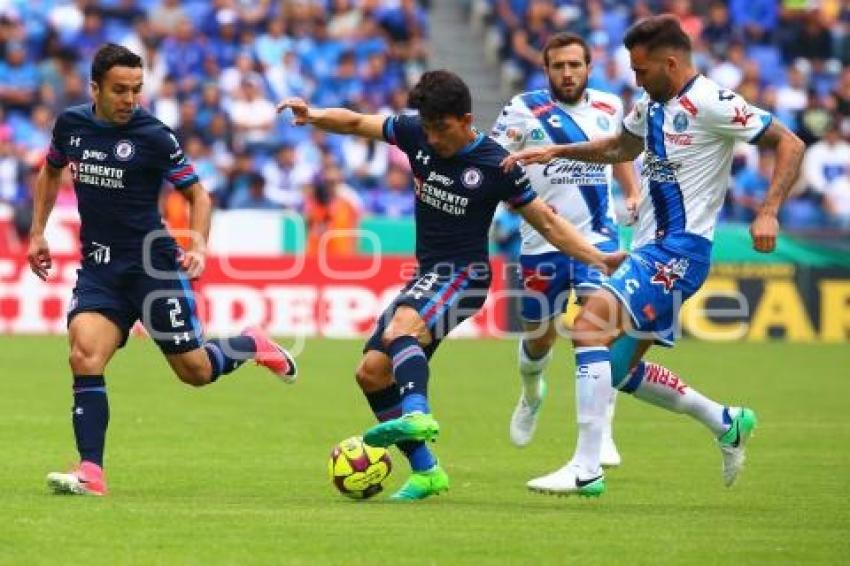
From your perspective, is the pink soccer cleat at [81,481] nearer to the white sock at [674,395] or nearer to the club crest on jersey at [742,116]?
the white sock at [674,395]

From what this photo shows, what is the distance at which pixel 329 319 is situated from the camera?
1007 inches

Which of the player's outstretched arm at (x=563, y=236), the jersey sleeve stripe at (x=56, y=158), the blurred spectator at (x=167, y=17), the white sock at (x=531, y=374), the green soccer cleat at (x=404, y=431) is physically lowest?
the green soccer cleat at (x=404, y=431)

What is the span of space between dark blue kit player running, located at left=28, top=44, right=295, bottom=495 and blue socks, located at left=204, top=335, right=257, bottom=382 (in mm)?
306

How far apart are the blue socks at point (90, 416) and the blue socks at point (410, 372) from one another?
1646 millimetres

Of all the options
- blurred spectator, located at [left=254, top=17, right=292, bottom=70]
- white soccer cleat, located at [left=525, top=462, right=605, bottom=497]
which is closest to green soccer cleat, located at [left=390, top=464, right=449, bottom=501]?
white soccer cleat, located at [left=525, top=462, right=605, bottom=497]

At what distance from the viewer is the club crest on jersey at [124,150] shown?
11.0 m

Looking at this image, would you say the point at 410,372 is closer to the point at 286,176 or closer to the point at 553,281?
the point at 553,281

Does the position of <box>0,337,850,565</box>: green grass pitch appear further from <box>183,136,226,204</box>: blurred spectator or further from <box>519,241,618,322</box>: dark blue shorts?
<box>183,136,226,204</box>: blurred spectator

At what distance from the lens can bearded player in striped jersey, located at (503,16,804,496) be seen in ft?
35.1

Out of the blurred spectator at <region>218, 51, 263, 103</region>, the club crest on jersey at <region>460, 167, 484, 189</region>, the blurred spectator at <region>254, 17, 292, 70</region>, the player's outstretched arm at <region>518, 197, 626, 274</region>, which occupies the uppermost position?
the blurred spectator at <region>254, 17, 292, 70</region>

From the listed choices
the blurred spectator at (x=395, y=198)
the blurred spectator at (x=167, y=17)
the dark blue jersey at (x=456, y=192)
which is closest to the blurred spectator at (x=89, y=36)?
the blurred spectator at (x=167, y=17)

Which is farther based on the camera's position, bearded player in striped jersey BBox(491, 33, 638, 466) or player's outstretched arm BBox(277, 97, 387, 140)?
bearded player in striped jersey BBox(491, 33, 638, 466)

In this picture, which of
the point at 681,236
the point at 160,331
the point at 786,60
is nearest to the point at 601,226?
the point at 681,236

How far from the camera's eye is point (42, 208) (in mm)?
11445
